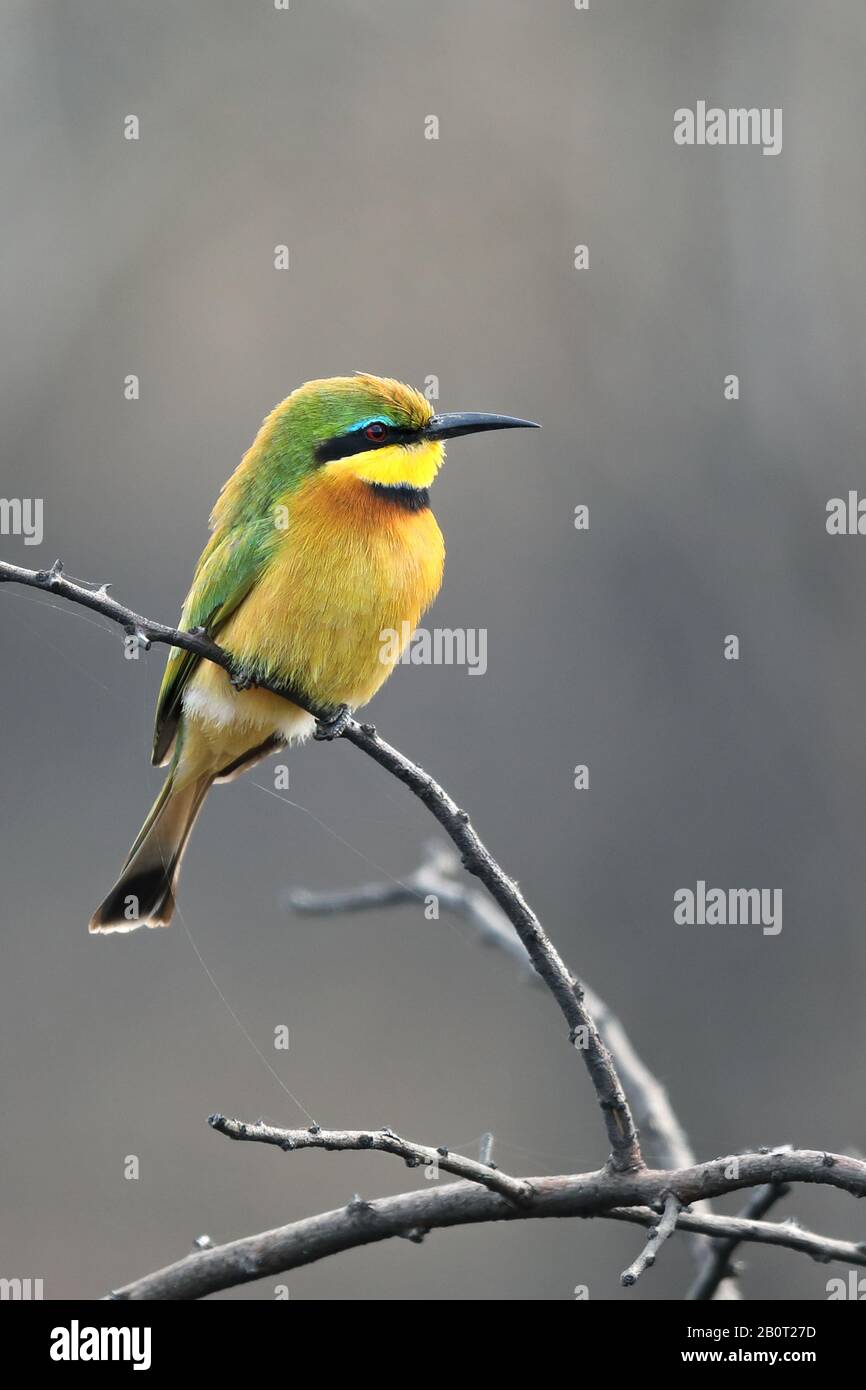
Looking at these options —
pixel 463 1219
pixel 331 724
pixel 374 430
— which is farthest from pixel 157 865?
pixel 463 1219

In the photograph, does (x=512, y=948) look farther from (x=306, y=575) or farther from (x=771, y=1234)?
(x=771, y=1234)

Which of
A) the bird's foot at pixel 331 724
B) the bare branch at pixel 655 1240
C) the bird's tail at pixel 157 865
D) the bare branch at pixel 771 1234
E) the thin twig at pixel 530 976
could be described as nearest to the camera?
the bare branch at pixel 655 1240

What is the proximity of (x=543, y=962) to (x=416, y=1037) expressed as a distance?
3.63 metres

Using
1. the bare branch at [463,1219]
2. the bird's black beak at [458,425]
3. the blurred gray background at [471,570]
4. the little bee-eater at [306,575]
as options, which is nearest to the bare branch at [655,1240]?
the bare branch at [463,1219]

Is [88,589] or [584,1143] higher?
[88,589]

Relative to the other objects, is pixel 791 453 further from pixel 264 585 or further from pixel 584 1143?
pixel 264 585

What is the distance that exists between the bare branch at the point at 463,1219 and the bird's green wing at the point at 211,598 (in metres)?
1.49

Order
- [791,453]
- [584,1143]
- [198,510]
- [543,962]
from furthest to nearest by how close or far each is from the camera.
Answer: [198,510], [791,453], [584,1143], [543,962]

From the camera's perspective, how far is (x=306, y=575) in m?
3.00

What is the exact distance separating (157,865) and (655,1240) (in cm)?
198

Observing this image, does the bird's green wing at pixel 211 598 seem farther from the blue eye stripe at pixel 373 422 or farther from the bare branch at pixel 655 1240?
the bare branch at pixel 655 1240

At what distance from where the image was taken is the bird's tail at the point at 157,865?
3322 mm

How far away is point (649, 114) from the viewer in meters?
6.57

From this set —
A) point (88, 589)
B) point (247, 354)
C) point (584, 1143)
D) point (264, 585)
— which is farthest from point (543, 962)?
point (247, 354)
